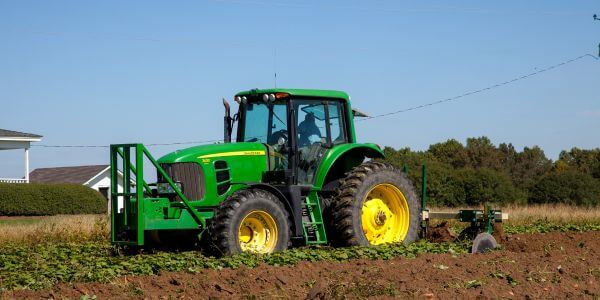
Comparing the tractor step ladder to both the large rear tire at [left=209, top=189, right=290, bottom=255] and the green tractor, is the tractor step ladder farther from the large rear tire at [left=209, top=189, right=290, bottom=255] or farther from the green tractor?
the large rear tire at [left=209, top=189, right=290, bottom=255]

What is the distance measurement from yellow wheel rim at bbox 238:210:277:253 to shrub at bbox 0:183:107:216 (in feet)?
81.2

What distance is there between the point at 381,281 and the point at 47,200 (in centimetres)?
2890

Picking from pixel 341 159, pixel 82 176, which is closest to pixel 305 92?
pixel 341 159

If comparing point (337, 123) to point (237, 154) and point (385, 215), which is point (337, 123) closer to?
point (385, 215)

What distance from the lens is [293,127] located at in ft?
40.6

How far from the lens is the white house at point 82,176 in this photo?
160ft

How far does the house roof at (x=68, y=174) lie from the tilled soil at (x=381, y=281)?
131 feet

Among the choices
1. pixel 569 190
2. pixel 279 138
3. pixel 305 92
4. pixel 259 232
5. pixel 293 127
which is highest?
pixel 305 92

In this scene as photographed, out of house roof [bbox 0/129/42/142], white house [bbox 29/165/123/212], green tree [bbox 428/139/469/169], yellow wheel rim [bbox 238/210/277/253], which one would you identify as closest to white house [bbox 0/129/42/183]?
house roof [bbox 0/129/42/142]

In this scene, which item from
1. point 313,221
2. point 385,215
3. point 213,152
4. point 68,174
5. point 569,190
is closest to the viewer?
point 213,152

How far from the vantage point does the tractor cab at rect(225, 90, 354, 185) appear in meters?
12.4

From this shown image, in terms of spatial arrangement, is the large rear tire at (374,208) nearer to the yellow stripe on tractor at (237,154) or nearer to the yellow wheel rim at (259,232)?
the yellow wheel rim at (259,232)

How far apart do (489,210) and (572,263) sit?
269 cm

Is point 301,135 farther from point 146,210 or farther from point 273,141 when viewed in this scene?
point 146,210
